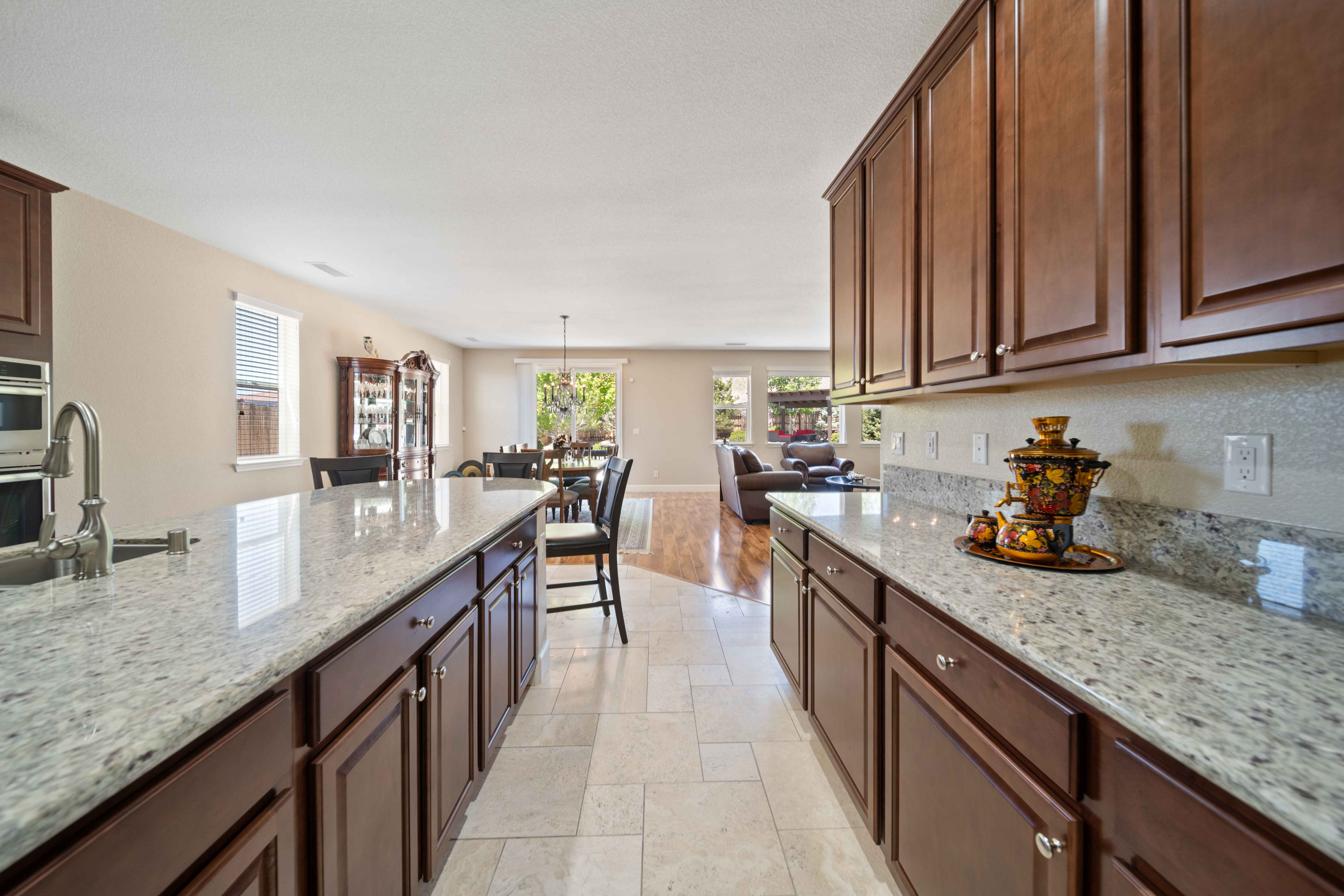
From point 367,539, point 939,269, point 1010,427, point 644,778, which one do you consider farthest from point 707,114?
point 644,778

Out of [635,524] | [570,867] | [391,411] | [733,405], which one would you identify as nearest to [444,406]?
[391,411]

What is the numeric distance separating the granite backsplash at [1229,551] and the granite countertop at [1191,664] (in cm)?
4

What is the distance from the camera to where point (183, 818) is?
530 millimetres

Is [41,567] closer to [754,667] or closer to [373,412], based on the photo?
[754,667]

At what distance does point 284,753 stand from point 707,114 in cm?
249

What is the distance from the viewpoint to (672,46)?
5.91 feet

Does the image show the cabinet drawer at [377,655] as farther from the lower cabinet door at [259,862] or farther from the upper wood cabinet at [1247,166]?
the upper wood cabinet at [1247,166]

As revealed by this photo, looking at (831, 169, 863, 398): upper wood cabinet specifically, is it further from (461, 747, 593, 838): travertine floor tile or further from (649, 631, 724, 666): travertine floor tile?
(461, 747, 593, 838): travertine floor tile

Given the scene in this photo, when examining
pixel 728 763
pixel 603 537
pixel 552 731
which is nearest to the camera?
pixel 728 763

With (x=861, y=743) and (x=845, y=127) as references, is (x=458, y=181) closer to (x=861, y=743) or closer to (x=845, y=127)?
(x=845, y=127)

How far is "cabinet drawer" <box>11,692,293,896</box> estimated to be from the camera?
17.1 inches

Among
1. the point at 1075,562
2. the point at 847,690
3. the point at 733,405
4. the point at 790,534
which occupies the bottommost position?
the point at 847,690

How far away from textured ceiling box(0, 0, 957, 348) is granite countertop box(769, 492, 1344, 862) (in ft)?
5.96

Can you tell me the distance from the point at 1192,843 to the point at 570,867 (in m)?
1.38
